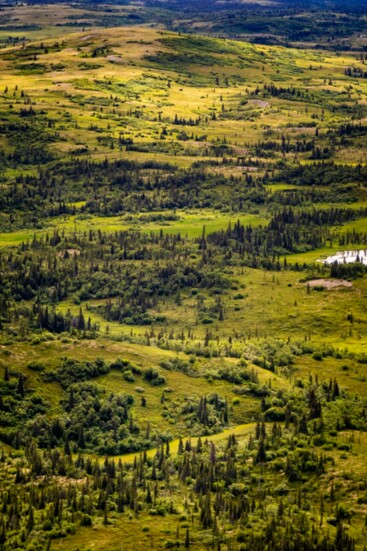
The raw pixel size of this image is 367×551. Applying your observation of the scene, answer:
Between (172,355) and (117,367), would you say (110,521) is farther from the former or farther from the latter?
(172,355)

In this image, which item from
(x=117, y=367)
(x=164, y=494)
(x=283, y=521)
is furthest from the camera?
(x=117, y=367)

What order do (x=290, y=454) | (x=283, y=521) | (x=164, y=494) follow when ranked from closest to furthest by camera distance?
(x=283, y=521)
(x=164, y=494)
(x=290, y=454)

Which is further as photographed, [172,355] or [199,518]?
[172,355]

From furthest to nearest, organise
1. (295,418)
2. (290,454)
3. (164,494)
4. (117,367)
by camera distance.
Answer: (117,367) < (295,418) < (290,454) < (164,494)

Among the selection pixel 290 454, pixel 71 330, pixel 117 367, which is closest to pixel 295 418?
pixel 290 454

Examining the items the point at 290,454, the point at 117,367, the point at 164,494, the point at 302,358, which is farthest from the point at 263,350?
the point at 164,494

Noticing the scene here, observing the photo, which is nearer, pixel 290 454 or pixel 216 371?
pixel 290 454

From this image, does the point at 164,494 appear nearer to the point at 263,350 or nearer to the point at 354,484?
the point at 354,484

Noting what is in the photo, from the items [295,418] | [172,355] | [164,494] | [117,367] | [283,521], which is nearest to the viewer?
[283,521]
